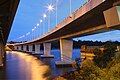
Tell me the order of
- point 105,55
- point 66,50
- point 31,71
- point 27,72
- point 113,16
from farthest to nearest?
point 66,50
point 31,71
point 27,72
point 105,55
point 113,16

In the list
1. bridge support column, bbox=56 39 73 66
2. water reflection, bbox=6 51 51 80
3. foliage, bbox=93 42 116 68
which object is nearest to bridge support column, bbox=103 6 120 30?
foliage, bbox=93 42 116 68

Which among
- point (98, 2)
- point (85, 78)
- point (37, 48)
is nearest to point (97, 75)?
point (85, 78)

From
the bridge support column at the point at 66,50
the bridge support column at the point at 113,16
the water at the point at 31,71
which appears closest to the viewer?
the bridge support column at the point at 113,16

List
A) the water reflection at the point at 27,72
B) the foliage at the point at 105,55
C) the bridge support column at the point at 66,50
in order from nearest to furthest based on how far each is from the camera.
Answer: the foliage at the point at 105,55
the water reflection at the point at 27,72
the bridge support column at the point at 66,50

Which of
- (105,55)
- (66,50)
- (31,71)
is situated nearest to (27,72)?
(31,71)

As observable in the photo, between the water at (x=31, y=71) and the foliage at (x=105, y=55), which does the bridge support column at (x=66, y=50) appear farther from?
the foliage at (x=105, y=55)

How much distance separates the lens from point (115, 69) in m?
13.1

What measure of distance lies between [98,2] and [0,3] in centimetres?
710

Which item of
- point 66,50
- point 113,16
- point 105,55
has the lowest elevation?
point 105,55

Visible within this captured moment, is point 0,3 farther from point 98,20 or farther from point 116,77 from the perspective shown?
point 116,77

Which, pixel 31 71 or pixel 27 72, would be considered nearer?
pixel 27 72

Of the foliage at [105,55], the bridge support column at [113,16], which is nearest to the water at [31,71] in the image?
the foliage at [105,55]

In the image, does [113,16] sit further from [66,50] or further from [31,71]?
[66,50]

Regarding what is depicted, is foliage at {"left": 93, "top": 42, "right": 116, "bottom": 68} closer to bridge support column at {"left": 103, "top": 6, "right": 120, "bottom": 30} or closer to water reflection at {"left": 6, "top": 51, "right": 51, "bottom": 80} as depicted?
bridge support column at {"left": 103, "top": 6, "right": 120, "bottom": 30}
